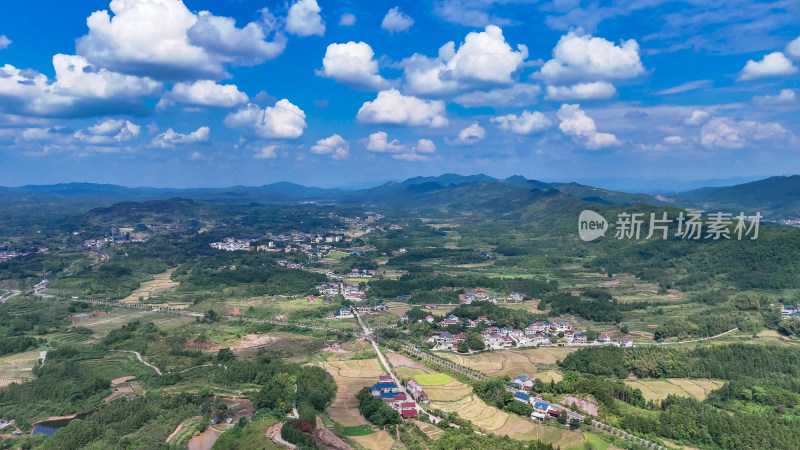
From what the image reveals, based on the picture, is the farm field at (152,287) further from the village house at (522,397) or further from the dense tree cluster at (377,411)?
the village house at (522,397)

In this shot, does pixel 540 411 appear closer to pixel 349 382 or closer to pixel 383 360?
pixel 349 382

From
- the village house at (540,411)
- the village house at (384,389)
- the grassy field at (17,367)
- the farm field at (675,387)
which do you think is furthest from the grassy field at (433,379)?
the grassy field at (17,367)

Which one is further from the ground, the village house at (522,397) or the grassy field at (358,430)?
the village house at (522,397)

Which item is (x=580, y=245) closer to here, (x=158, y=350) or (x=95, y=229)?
(x=158, y=350)

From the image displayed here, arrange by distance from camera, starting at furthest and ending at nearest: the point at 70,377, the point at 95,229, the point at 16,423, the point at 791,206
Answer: the point at 791,206 → the point at 95,229 → the point at 70,377 → the point at 16,423

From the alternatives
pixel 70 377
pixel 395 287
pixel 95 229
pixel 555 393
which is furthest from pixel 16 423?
pixel 95 229
